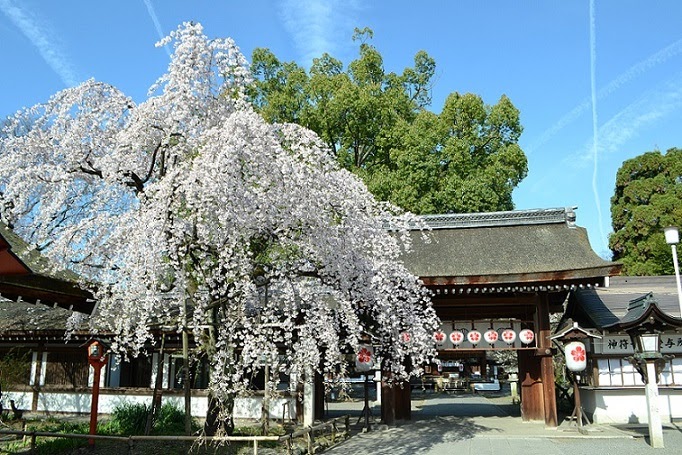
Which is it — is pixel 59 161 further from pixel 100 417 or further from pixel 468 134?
pixel 468 134

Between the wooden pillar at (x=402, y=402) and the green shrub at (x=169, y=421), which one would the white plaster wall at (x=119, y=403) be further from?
the wooden pillar at (x=402, y=402)

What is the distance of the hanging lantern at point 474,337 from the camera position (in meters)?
15.6

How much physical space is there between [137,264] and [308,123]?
21.5 meters

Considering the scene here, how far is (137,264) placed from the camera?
373 inches

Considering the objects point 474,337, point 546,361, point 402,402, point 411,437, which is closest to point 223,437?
point 411,437

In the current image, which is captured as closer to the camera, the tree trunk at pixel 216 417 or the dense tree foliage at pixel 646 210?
the tree trunk at pixel 216 417

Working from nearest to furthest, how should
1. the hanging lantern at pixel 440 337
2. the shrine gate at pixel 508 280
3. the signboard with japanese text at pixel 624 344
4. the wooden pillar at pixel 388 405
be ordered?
the shrine gate at pixel 508 280
the hanging lantern at pixel 440 337
the signboard with japanese text at pixel 624 344
the wooden pillar at pixel 388 405

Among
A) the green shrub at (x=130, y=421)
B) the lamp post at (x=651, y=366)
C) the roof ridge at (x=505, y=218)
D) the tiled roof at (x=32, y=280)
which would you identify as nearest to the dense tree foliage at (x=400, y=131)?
the roof ridge at (x=505, y=218)

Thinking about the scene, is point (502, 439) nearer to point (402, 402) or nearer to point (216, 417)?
point (402, 402)

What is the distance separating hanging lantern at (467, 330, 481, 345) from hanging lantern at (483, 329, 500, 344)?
17 centimetres

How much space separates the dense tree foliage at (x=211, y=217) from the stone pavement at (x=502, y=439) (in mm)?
2603

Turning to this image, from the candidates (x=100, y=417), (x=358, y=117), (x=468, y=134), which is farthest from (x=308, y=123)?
(x=100, y=417)

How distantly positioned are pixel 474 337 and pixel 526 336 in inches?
55.2

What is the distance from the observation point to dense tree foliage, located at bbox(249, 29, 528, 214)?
26500mm
